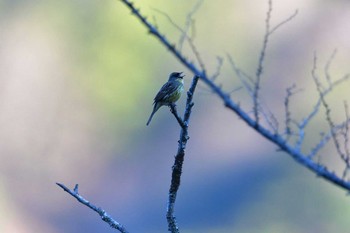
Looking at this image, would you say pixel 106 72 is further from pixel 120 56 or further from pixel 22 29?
pixel 22 29

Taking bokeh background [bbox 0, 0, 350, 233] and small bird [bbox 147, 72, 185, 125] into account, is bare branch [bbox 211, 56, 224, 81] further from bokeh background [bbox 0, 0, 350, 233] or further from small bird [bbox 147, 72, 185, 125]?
bokeh background [bbox 0, 0, 350, 233]

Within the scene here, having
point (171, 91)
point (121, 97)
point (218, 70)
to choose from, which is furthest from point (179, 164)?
point (121, 97)

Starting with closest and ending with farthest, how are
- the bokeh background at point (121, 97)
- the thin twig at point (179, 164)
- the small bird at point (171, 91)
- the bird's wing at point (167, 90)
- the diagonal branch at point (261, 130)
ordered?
1. the diagonal branch at point (261, 130)
2. the thin twig at point (179, 164)
3. the small bird at point (171, 91)
4. the bird's wing at point (167, 90)
5. the bokeh background at point (121, 97)

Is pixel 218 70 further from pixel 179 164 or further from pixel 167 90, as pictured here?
pixel 167 90

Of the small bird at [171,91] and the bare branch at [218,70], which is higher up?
the small bird at [171,91]

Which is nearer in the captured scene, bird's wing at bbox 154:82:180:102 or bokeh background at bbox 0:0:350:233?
bird's wing at bbox 154:82:180:102

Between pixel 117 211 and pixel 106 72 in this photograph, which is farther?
pixel 106 72

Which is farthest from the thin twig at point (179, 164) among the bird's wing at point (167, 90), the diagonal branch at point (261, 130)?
the bird's wing at point (167, 90)

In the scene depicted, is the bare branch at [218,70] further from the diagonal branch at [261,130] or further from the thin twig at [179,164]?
the thin twig at [179,164]

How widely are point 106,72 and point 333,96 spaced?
16.8 meters

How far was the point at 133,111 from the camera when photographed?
54.0m

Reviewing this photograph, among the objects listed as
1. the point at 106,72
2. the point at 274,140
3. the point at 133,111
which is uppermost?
the point at 106,72

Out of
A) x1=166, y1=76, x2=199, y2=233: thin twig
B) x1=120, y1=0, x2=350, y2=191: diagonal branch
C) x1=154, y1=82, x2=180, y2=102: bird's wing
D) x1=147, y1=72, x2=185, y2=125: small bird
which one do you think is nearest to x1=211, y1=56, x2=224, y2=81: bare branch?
x1=120, y1=0, x2=350, y2=191: diagonal branch

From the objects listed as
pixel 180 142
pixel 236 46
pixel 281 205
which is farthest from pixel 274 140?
pixel 236 46
